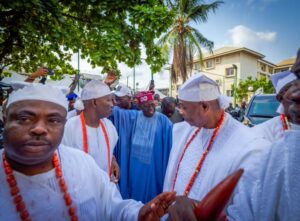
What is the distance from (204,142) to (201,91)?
56 centimetres

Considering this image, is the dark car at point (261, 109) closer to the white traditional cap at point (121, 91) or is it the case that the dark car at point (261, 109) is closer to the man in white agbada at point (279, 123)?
the white traditional cap at point (121, 91)

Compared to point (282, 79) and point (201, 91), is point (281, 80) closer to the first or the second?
point (282, 79)

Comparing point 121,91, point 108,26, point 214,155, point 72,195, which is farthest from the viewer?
point 121,91

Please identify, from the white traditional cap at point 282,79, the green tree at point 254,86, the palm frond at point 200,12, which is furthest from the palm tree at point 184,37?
the white traditional cap at point 282,79

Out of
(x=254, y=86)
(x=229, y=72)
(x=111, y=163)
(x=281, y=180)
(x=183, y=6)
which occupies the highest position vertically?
(x=183, y=6)

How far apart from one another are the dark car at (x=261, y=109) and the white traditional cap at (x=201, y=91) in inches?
232

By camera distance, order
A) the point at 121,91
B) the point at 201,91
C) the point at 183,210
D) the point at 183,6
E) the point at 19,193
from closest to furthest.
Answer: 1. the point at 183,210
2. the point at 19,193
3. the point at 201,91
4. the point at 121,91
5. the point at 183,6

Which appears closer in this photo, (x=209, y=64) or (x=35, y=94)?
(x=35, y=94)

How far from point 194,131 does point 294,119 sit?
1.96 m

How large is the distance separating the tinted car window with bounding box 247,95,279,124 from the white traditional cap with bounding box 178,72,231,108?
5964mm

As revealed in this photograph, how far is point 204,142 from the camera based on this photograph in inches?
104

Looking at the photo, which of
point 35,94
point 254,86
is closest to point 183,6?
point 254,86

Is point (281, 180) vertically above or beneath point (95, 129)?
above

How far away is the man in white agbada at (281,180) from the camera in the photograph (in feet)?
3.10
